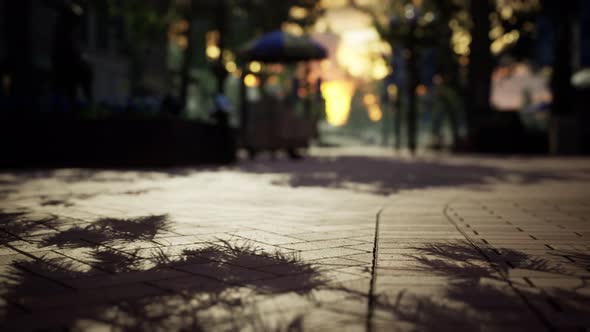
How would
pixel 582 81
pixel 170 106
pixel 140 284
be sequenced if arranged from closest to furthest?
pixel 140 284 → pixel 170 106 → pixel 582 81

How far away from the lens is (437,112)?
5488cm

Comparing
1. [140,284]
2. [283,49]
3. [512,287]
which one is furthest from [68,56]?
[512,287]

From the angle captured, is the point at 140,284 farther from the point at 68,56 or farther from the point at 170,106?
the point at 68,56

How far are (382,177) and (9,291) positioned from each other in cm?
804

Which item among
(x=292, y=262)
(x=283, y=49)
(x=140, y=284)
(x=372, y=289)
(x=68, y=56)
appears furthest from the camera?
(x=283, y=49)

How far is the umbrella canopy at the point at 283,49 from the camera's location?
16734 mm

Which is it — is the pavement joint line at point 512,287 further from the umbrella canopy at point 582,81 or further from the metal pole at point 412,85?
the umbrella canopy at point 582,81

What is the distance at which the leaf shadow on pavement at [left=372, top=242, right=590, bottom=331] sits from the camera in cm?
229

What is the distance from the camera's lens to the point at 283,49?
16.6 m

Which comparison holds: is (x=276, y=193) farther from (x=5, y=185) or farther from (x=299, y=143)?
(x=299, y=143)

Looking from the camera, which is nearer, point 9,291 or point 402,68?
point 9,291

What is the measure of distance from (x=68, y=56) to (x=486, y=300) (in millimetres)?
11988

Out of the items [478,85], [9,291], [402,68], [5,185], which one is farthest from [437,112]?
[9,291]

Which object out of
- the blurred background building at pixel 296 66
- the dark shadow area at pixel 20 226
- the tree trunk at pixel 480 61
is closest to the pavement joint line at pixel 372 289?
the dark shadow area at pixel 20 226
